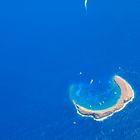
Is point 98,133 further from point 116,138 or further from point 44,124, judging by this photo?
point 44,124

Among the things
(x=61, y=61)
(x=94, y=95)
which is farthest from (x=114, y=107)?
(x=61, y=61)

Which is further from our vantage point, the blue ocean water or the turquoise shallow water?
the turquoise shallow water

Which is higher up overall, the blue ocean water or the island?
the blue ocean water

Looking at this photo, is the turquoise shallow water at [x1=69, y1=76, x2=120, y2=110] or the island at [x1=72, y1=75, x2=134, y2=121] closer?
the island at [x1=72, y1=75, x2=134, y2=121]

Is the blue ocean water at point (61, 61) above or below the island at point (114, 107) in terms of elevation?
above

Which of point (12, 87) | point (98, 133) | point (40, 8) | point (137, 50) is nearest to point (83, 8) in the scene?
point (40, 8)

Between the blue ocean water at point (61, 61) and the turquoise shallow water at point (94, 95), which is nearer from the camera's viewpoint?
the blue ocean water at point (61, 61)

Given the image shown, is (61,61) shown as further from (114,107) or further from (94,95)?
(114,107)
